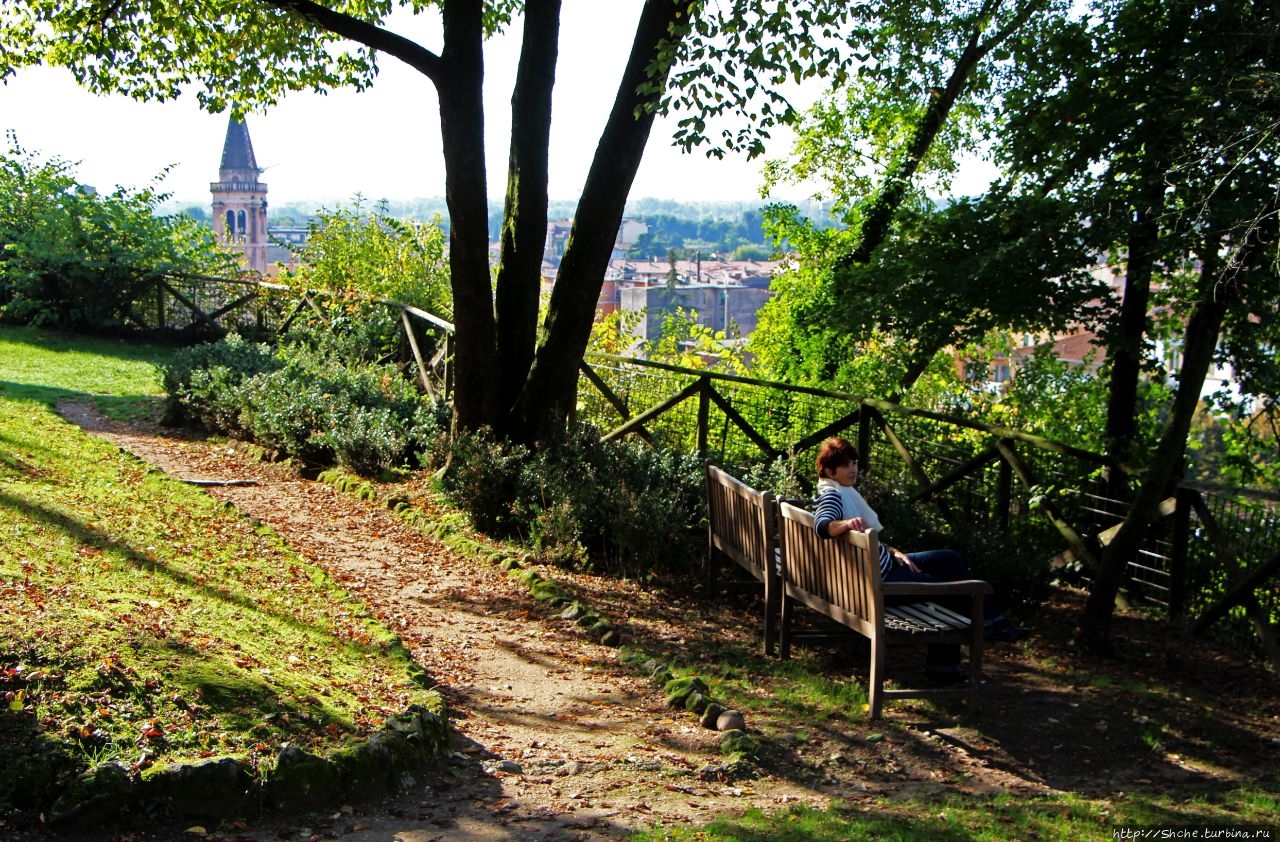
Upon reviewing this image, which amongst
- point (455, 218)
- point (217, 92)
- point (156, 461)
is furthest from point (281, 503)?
point (217, 92)

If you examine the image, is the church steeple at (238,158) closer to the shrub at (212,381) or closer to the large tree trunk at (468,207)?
the shrub at (212,381)

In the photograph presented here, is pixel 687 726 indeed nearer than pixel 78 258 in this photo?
Yes

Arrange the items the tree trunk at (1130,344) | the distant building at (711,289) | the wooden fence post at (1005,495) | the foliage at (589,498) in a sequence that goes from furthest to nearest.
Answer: the distant building at (711,289), the wooden fence post at (1005,495), the foliage at (589,498), the tree trunk at (1130,344)

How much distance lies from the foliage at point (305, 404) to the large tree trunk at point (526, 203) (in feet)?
4.24

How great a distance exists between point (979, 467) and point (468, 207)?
4.89 m

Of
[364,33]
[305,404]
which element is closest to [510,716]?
[364,33]

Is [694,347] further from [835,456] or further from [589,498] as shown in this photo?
[835,456]

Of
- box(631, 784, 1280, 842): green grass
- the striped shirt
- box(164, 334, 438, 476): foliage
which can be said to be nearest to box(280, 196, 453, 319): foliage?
box(164, 334, 438, 476): foliage

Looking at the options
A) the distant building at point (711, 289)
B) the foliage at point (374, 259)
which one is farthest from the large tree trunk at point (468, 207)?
the distant building at point (711, 289)

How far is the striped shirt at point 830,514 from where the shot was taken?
6.17 m

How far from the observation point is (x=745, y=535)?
7371mm

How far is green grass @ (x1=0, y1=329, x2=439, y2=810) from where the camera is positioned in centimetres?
409

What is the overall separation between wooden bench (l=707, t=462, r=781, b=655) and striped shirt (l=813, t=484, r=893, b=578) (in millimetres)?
490

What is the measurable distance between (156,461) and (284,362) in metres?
3.49
